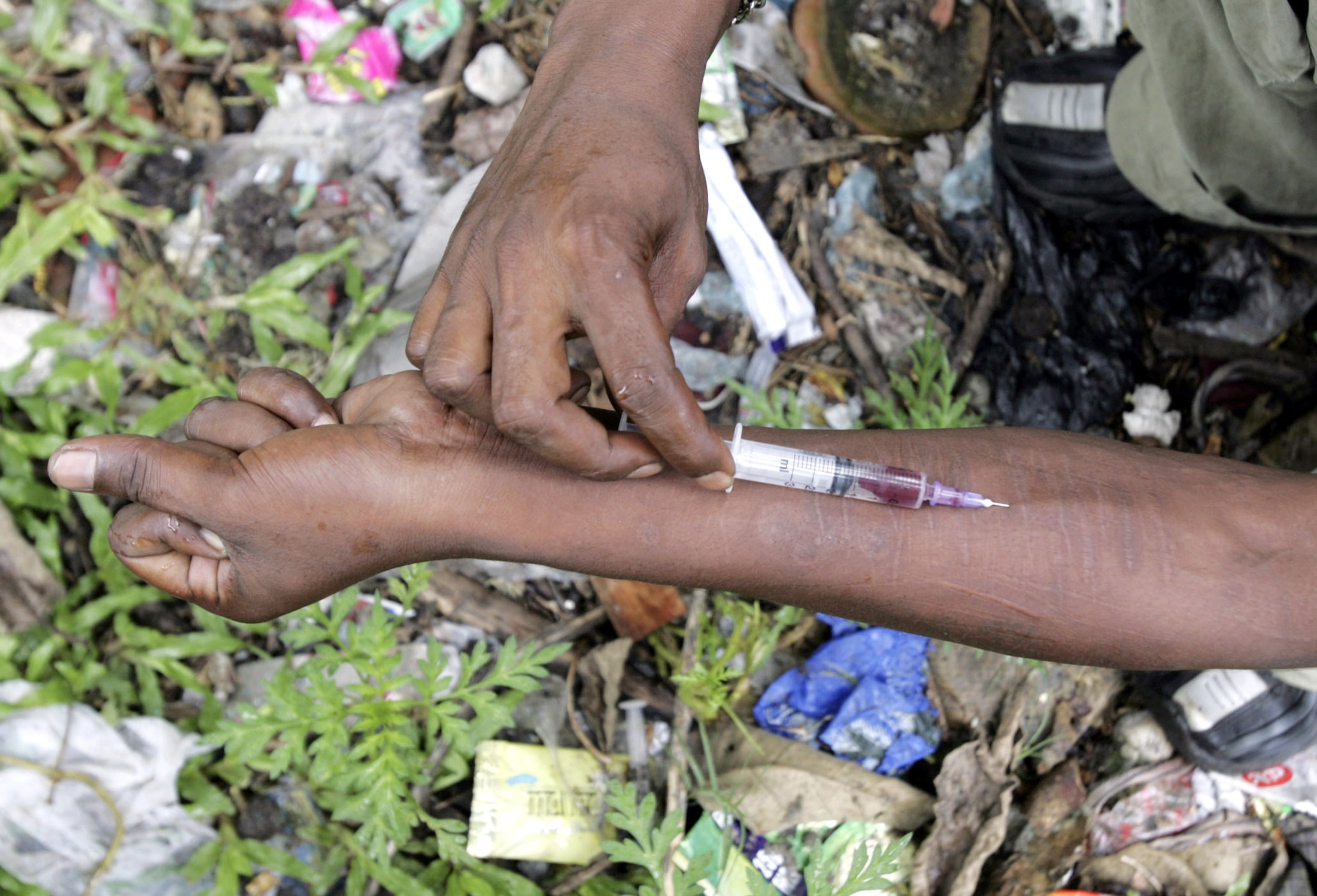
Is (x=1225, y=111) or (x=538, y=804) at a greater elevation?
(x=1225, y=111)

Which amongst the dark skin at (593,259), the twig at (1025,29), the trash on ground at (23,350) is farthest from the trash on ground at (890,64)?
the trash on ground at (23,350)

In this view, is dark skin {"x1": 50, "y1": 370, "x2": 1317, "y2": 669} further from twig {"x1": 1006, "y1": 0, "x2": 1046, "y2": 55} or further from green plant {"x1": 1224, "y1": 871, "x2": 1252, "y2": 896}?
twig {"x1": 1006, "y1": 0, "x2": 1046, "y2": 55}

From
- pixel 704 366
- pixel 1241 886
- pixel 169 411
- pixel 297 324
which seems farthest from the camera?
pixel 704 366

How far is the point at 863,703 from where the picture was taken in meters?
2.21

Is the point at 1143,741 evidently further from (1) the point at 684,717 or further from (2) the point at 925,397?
(1) the point at 684,717

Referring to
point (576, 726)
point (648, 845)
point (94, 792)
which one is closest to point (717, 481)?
point (648, 845)

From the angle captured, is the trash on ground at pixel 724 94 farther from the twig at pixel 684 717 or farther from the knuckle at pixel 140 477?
the knuckle at pixel 140 477

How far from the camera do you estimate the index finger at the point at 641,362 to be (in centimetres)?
123

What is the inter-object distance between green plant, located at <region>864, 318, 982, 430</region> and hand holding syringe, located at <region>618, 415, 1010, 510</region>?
0.80 metres

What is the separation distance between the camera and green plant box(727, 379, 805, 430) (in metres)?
2.38

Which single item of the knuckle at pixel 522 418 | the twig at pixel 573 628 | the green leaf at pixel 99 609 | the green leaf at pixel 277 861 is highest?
the knuckle at pixel 522 418

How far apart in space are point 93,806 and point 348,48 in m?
2.40

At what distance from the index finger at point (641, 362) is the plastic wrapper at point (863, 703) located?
122cm

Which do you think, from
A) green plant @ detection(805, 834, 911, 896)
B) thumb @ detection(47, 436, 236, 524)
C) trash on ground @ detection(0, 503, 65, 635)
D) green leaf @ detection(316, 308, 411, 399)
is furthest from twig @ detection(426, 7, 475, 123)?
green plant @ detection(805, 834, 911, 896)
